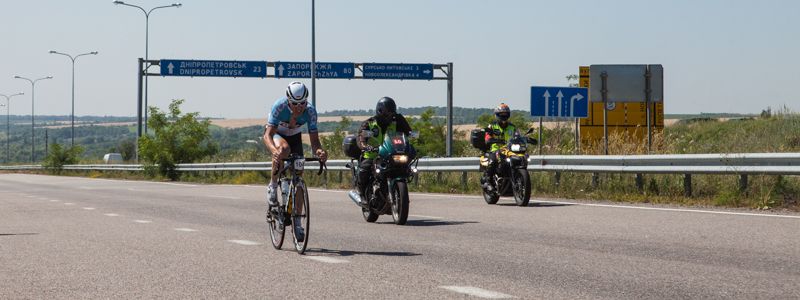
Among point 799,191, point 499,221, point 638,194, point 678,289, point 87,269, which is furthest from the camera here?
point 638,194

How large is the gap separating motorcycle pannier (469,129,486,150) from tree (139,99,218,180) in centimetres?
3237

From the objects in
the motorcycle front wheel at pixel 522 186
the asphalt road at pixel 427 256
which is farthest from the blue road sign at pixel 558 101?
the asphalt road at pixel 427 256

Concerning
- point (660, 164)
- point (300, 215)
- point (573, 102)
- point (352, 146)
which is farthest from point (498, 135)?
point (573, 102)

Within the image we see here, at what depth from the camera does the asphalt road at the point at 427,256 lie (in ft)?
25.9

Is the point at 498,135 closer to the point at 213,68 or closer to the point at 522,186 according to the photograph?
the point at 522,186

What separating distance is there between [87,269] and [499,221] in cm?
615

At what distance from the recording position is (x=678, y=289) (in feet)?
25.2

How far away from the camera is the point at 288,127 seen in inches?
428

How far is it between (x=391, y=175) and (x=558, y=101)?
12500 millimetres

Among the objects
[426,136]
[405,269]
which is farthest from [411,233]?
[426,136]

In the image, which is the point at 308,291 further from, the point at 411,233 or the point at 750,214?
the point at 750,214

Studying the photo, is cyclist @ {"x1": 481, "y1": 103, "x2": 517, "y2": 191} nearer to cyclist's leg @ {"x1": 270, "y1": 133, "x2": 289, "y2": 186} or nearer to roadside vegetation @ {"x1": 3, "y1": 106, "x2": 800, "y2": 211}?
roadside vegetation @ {"x1": 3, "y1": 106, "x2": 800, "y2": 211}

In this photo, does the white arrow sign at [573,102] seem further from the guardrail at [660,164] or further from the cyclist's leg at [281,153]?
the cyclist's leg at [281,153]

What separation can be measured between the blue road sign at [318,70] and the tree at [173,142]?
394 cm
